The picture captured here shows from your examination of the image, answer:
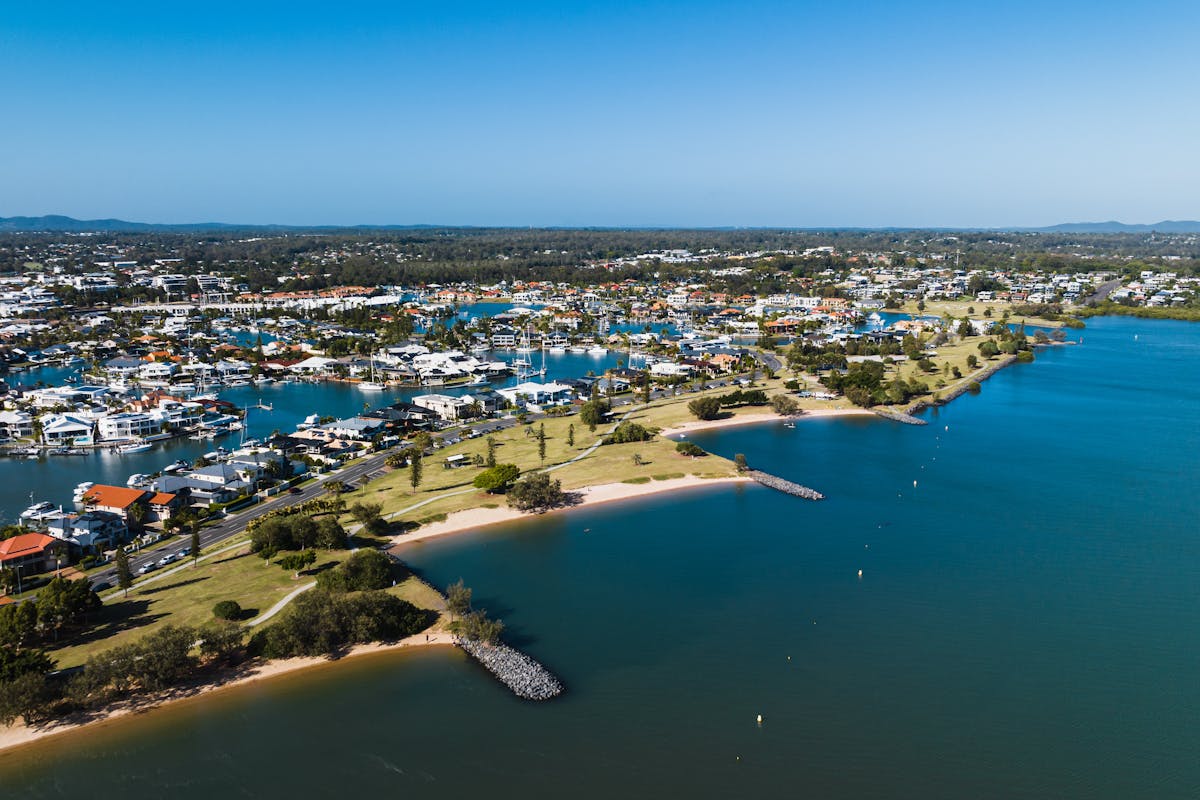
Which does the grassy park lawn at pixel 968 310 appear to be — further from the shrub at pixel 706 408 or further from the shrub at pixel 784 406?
the shrub at pixel 706 408

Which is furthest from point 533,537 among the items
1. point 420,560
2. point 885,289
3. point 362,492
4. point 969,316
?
point 885,289

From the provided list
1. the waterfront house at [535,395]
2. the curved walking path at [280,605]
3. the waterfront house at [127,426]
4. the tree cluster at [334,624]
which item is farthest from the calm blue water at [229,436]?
the tree cluster at [334,624]

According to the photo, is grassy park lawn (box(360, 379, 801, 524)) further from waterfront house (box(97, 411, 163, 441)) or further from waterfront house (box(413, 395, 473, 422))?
waterfront house (box(97, 411, 163, 441))

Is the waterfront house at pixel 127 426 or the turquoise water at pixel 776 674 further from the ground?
the waterfront house at pixel 127 426

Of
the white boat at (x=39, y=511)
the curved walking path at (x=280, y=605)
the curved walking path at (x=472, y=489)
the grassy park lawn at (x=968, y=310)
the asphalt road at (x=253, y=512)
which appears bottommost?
the asphalt road at (x=253, y=512)

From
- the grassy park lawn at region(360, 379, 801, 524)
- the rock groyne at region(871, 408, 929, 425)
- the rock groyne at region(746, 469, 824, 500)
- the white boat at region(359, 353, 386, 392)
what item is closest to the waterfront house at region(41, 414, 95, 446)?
the white boat at region(359, 353, 386, 392)
